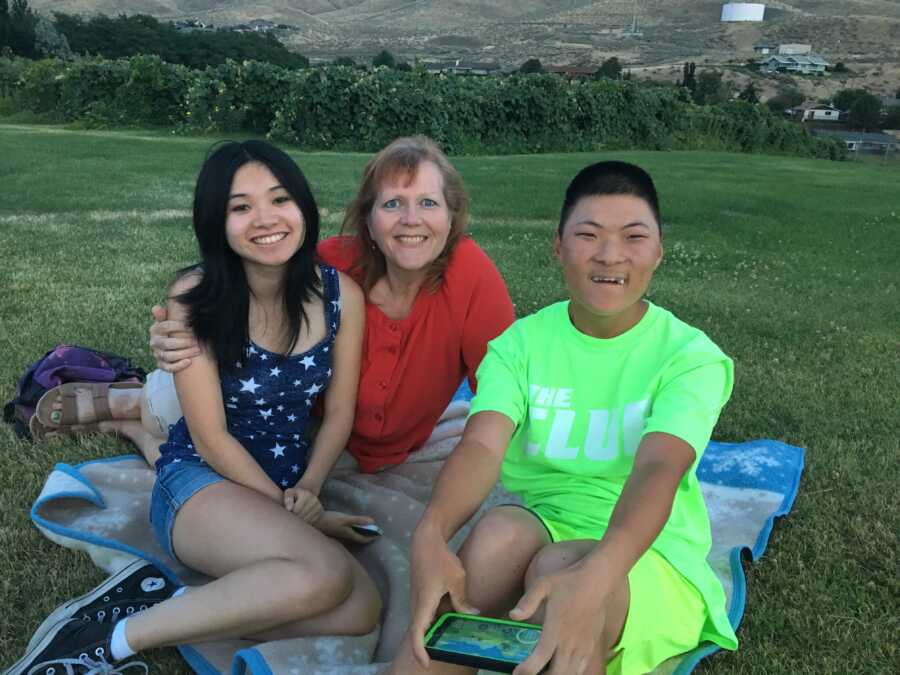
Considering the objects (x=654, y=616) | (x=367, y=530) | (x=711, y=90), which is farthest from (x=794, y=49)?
(x=654, y=616)

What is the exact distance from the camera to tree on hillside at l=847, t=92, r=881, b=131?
152ft

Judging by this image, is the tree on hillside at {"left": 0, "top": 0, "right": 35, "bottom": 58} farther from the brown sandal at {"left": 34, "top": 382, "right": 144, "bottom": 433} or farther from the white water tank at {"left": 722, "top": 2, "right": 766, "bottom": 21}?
the white water tank at {"left": 722, "top": 2, "right": 766, "bottom": 21}

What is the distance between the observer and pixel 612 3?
348 feet

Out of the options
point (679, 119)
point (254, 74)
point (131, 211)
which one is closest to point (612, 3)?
point (679, 119)

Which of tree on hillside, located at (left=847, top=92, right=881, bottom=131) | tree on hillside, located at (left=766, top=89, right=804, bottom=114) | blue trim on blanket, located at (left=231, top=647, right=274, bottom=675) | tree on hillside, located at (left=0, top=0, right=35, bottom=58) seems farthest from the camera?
Result: tree on hillside, located at (left=766, top=89, right=804, bottom=114)

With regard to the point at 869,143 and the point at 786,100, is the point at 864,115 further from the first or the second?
the point at 869,143

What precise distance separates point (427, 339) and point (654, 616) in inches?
58.9

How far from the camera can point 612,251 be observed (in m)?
2.39

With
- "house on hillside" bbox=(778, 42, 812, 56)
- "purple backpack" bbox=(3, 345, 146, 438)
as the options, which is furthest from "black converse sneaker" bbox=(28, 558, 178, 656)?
"house on hillside" bbox=(778, 42, 812, 56)

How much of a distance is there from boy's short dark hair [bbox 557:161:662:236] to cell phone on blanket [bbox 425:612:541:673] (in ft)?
3.86

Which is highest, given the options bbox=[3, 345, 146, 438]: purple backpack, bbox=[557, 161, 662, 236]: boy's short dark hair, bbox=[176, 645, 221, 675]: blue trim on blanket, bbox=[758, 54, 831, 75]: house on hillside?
bbox=[758, 54, 831, 75]: house on hillside

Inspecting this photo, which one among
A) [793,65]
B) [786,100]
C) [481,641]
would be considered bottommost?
[481,641]

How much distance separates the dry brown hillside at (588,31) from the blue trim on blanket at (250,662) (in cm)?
6066

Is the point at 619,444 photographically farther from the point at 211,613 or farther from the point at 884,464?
the point at 884,464
